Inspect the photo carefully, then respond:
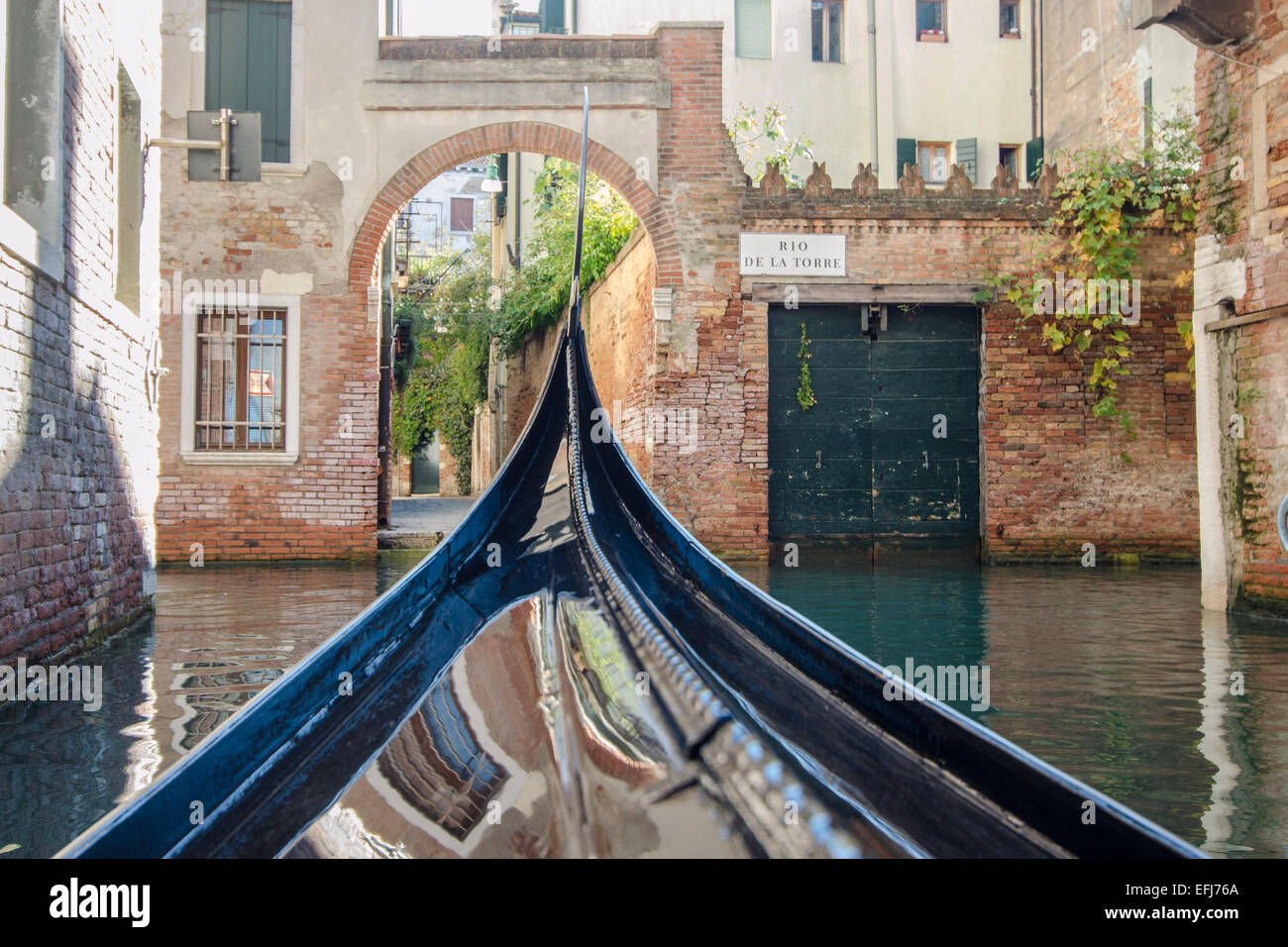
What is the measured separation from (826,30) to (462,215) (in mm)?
19433

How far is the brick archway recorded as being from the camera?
8.30m

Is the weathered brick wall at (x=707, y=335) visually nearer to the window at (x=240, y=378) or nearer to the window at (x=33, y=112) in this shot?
the window at (x=240, y=378)

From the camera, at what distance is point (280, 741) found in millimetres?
1732

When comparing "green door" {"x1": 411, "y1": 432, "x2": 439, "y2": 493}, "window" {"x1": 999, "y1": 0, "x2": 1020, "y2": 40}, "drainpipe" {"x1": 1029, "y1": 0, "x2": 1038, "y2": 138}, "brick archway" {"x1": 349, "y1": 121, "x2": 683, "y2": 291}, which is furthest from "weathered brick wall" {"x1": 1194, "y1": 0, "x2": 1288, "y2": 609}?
"green door" {"x1": 411, "y1": 432, "x2": 439, "y2": 493}

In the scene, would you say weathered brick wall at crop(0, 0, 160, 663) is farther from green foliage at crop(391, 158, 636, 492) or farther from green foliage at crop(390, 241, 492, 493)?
green foliage at crop(390, 241, 492, 493)

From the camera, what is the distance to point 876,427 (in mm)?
8531

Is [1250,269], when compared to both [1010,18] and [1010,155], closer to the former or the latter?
[1010,155]

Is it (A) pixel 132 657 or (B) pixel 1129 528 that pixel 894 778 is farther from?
(B) pixel 1129 528

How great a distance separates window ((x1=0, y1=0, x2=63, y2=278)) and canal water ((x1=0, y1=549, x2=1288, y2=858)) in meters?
1.61

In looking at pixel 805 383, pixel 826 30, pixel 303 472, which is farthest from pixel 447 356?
pixel 805 383

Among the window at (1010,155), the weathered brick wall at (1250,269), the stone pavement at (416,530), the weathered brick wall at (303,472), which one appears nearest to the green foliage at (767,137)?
the window at (1010,155)

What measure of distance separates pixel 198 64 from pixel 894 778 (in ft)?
27.4
